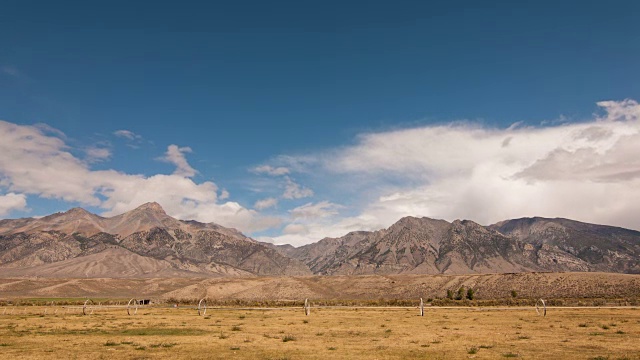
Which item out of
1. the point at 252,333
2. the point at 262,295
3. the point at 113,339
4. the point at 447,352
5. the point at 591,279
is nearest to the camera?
the point at 447,352

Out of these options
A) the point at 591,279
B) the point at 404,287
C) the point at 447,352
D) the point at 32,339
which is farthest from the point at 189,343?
the point at 404,287

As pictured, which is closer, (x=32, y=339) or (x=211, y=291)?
(x=32, y=339)

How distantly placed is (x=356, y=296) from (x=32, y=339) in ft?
556

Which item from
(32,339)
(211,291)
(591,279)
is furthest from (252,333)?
(211,291)

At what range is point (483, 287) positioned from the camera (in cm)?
17675

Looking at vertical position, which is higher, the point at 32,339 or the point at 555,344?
the point at 555,344

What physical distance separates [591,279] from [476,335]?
147525 mm

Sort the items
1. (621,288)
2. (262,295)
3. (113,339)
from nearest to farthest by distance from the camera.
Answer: (113,339), (621,288), (262,295)

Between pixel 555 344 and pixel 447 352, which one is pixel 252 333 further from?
pixel 555 344

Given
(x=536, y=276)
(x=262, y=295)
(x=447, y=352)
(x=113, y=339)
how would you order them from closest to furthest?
1. (x=447, y=352)
2. (x=113, y=339)
3. (x=536, y=276)
4. (x=262, y=295)

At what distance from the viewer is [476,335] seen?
36031 mm

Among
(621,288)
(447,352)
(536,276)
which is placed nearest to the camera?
(447,352)

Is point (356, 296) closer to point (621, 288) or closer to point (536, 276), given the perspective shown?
point (536, 276)

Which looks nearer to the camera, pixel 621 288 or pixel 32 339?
pixel 32 339
